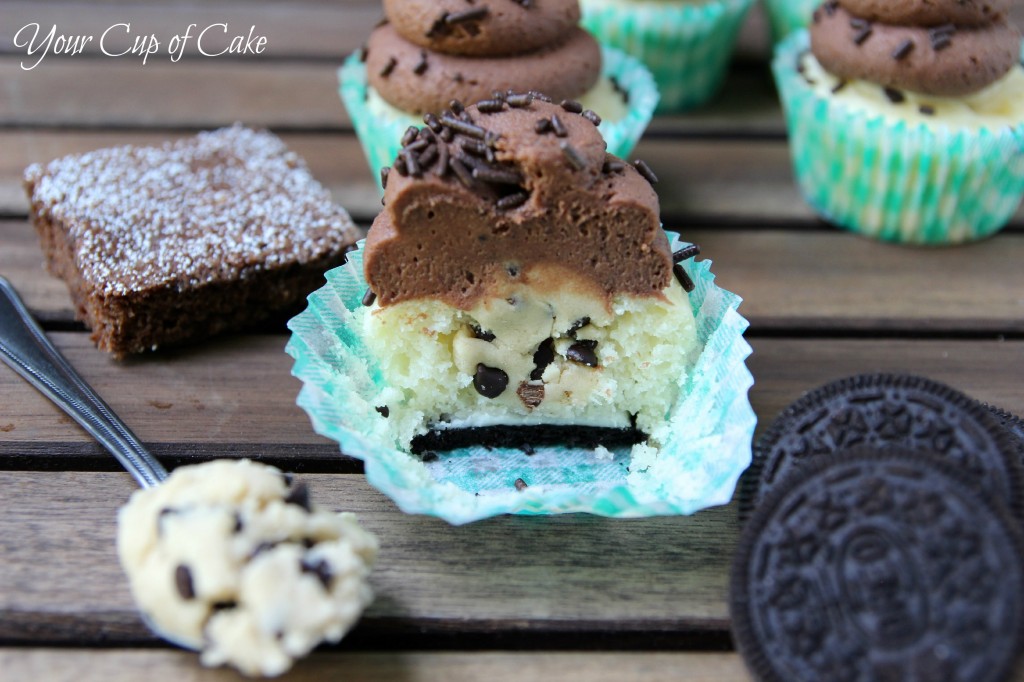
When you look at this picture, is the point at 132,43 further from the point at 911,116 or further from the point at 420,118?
the point at 911,116

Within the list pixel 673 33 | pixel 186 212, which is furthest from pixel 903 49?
pixel 186 212

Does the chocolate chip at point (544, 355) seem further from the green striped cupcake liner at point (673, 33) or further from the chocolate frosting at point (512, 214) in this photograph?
the green striped cupcake liner at point (673, 33)

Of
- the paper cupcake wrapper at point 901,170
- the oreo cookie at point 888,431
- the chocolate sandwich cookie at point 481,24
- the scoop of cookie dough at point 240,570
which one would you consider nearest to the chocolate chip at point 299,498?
the scoop of cookie dough at point 240,570

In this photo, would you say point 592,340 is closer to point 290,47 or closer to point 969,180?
point 969,180

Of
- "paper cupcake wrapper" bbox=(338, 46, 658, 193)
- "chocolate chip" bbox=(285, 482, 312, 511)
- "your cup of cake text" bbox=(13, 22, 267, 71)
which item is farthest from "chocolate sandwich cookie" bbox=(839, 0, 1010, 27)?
"your cup of cake text" bbox=(13, 22, 267, 71)

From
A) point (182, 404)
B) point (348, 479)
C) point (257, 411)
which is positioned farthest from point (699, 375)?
point (182, 404)

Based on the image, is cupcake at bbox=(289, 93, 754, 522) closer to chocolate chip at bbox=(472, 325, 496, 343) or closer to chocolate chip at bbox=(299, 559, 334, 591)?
chocolate chip at bbox=(472, 325, 496, 343)
